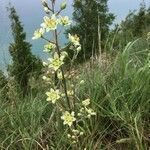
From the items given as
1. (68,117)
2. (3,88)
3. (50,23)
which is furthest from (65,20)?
(3,88)

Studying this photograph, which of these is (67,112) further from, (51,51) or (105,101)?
(105,101)

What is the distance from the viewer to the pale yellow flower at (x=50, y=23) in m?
4.15

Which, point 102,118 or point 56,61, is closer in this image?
point 56,61

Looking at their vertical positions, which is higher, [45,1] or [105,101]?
[45,1]

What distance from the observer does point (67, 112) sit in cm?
426

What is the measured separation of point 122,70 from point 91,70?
533mm

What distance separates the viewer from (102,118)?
4980mm

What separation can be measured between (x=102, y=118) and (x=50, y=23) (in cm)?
120

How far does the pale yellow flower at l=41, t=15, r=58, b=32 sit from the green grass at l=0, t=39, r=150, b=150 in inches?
38.8

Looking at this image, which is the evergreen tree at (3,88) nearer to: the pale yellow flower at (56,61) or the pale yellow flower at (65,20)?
the pale yellow flower at (56,61)

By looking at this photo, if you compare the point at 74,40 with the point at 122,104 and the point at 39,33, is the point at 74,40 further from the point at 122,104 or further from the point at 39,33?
the point at 122,104

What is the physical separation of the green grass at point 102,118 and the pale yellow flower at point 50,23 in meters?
0.99

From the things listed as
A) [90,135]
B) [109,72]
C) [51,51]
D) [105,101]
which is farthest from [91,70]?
[51,51]

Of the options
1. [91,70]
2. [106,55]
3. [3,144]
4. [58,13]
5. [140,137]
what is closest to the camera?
[58,13]
